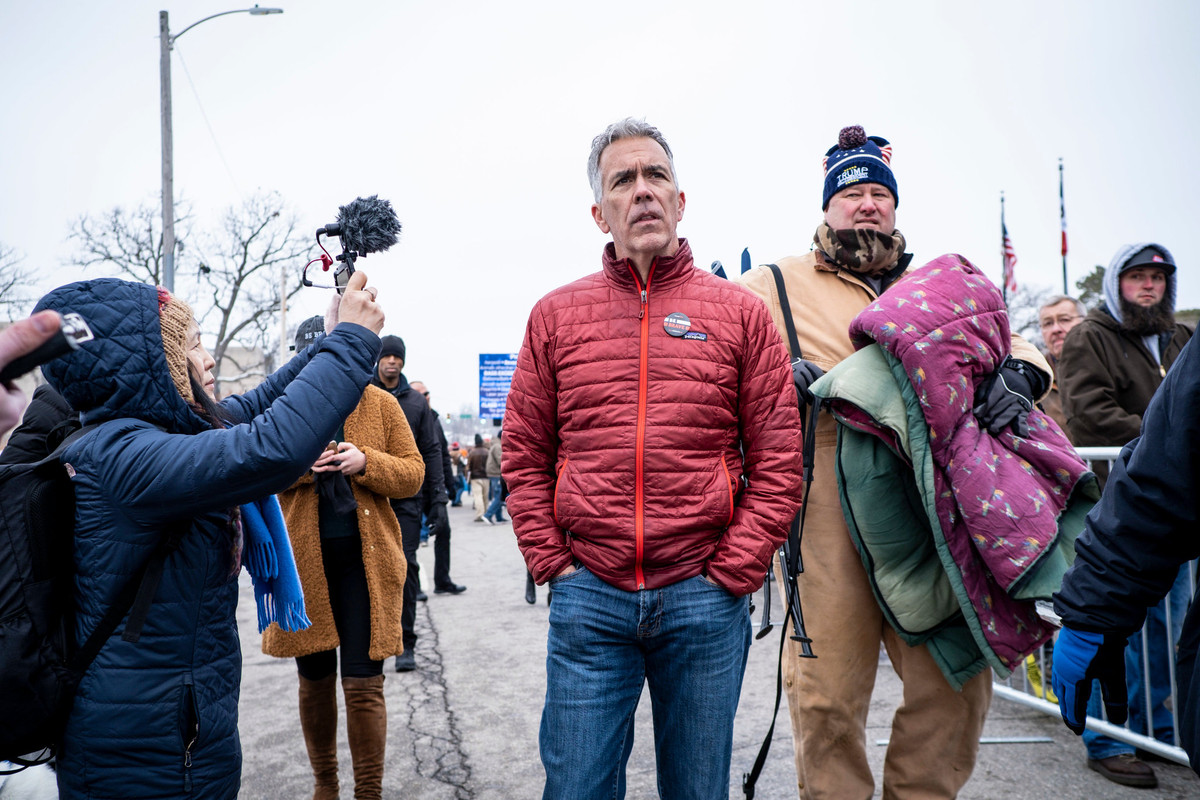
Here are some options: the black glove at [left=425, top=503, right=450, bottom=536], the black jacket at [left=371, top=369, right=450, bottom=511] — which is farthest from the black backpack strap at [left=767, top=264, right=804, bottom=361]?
the black glove at [left=425, top=503, right=450, bottom=536]

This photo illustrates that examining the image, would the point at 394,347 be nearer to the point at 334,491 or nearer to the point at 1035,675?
the point at 334,491

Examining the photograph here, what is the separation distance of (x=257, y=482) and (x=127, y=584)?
38cm

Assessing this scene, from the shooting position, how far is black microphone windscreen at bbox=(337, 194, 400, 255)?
251 cm

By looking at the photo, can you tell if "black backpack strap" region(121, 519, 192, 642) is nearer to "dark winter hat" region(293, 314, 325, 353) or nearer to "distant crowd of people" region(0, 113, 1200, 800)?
"distant crowd of people" region(0, 113, 1200, 800)

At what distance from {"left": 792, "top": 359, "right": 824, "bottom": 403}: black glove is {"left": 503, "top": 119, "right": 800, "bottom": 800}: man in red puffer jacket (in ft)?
1.44

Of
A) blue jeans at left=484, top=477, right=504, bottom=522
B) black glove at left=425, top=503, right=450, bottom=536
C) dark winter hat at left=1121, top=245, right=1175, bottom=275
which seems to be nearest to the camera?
dark winter hat at left=1121, top=245, right=1175, bottom=275

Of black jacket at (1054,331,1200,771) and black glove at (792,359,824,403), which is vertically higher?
black glove at (792,359,824,403)

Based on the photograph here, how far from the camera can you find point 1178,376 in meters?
1.56

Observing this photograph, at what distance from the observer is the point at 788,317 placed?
3.00m

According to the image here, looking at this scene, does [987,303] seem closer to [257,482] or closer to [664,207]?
[664,207]

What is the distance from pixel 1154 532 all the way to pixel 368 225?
6.91ft

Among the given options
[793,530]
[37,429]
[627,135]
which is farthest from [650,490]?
[37,429]

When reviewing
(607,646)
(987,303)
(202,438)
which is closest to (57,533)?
(202,438)

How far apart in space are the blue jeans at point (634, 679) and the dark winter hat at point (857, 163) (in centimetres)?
160
